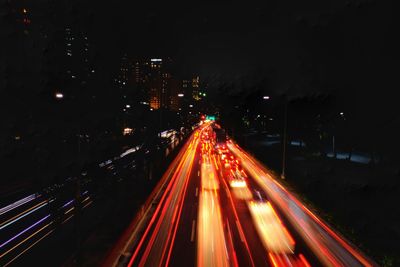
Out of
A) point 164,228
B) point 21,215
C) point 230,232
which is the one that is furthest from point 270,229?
point 21,215

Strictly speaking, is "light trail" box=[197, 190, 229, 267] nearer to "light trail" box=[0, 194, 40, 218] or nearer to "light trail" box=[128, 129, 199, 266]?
"light trail" box=[128, 129, 199, 266]

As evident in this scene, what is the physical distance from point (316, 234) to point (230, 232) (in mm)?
4810

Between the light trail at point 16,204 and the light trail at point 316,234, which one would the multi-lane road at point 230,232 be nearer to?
the light trail at point 316,234

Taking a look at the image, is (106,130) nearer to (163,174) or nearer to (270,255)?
(270,255)

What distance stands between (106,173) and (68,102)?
16.5 feet

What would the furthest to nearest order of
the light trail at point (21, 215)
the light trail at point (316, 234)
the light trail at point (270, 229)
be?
the light trail at point (21, 215), the light trail at point (270, 229), the light trail at point (316, 234)

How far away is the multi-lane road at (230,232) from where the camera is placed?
55.4 ft

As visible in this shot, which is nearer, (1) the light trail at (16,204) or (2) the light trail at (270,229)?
(2) the light trail at (270,229)

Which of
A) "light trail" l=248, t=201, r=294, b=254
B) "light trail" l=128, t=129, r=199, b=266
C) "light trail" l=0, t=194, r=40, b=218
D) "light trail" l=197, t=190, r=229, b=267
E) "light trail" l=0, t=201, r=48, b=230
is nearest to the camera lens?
"light trail" l=197, t=190, r=229, b=267

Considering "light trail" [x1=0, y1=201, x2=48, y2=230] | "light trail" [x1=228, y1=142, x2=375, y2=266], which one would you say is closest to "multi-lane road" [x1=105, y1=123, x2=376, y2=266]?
"light trail" [x1=228, y1=142, x2=375, y2=266]

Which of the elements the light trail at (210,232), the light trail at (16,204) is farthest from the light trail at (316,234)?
the light trail at (16,204)

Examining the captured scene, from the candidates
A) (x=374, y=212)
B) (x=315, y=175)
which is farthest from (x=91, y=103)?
(x=315, y=175)

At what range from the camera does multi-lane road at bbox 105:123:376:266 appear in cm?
1689

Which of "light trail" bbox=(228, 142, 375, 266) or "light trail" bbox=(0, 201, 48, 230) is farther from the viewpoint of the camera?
"light trail" bbox=(0, 201, 48, 230)
